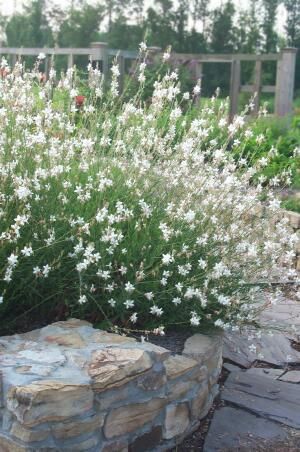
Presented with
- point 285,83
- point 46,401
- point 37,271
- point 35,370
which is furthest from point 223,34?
point 46,401

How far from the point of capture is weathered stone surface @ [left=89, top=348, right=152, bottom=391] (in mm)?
2521

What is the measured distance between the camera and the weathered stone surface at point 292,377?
3646mm

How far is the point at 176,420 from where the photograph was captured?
9.44 ft

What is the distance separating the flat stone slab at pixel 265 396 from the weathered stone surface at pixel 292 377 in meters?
0.08

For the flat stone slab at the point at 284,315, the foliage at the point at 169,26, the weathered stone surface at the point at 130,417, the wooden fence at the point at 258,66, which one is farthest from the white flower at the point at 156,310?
the foliage at the point at 169,26

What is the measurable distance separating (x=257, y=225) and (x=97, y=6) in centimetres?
2441

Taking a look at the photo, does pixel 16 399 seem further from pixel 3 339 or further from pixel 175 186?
pixel 175 186

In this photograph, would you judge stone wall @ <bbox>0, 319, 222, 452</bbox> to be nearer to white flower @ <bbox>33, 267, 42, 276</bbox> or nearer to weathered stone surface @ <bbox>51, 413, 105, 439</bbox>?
weathered stone surface @ <bbox>51, 413, 105, 439</bbox>

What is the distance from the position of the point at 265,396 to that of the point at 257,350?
55cm

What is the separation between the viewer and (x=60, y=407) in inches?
95.2

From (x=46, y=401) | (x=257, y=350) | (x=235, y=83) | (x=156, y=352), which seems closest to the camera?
(x=46, y=401)

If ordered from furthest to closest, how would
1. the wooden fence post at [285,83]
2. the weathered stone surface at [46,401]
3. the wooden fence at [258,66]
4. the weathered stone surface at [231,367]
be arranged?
the wooden fence post at [285,83], the wooden fence at [258,66], the weathered stone surface at [231,367], the weathered stone surface at [46,401]

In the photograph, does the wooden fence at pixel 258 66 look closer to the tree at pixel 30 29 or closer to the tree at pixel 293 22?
the tree at pixel 30 29

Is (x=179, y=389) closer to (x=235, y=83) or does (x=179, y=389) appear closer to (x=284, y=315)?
(x=284, y=315)
